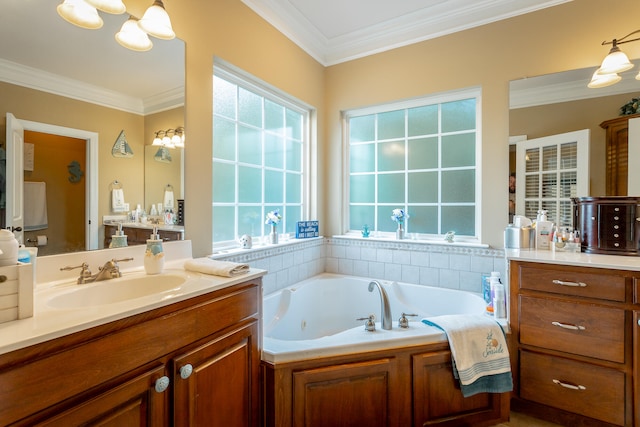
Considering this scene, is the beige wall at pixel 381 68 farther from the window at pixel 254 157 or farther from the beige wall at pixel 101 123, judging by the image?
the beige wall at pixel 101 123

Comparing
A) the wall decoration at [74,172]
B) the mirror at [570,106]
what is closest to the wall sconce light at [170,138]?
the wall decoration at [74,172]

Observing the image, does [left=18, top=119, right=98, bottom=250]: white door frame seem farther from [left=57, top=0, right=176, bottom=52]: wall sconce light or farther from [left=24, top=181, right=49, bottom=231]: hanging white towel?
[left=57, top=0, right=176, bottom=52]: wall sconce light

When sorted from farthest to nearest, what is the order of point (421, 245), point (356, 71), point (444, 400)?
1. point (356, 71)
2. point (421, 245)
3. point (444, 400)

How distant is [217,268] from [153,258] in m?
0.33

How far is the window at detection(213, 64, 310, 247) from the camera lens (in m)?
2.12

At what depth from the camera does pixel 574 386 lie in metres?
1.64

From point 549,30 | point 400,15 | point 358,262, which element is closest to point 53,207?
point 358,262

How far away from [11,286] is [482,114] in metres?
2.78

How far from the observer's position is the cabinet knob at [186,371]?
1.06 meters

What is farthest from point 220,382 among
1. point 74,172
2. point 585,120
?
point 585,120

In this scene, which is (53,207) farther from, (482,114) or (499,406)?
(482,114)

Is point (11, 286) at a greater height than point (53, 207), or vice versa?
point (53, 207)

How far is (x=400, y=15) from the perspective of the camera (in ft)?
8.00

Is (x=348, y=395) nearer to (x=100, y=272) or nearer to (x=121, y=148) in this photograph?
(x=100, y=272)
